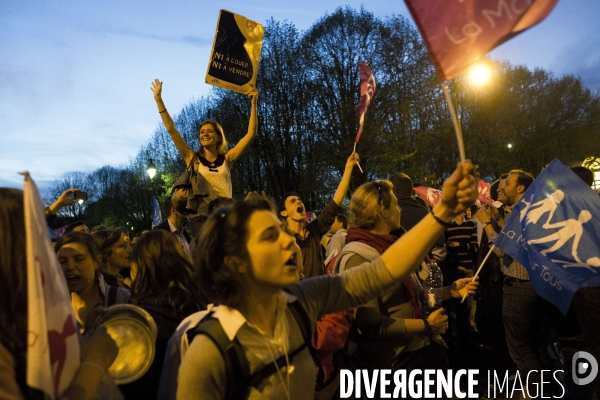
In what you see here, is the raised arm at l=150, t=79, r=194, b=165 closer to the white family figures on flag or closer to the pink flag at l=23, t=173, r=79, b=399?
the white family figures on flag

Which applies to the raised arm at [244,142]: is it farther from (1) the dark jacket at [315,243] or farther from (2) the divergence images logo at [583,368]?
(2) the divergence images logo at [583,368]

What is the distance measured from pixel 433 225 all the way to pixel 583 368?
12.6 feet

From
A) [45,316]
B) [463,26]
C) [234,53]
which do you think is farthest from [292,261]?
[234,53]

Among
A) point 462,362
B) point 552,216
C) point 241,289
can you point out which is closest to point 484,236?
point 462,362

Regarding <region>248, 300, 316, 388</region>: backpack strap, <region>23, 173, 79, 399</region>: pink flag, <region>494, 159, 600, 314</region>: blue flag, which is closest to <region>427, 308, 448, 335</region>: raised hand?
<region>494, 159, 600, 314</region>: blue flag

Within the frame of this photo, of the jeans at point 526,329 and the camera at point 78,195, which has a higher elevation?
the camera at point 78,195

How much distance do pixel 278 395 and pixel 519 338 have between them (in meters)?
4.10

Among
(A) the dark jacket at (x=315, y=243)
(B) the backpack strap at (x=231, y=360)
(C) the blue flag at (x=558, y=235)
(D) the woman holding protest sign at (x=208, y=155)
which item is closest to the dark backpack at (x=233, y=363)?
(B) the backpack strap at (x=231, y=360)

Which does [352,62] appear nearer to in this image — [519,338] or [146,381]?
A: [519,338]

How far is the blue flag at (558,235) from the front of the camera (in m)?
4.21

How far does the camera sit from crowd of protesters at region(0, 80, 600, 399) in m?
1.93

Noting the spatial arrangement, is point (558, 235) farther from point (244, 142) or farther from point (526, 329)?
point (244, 142)

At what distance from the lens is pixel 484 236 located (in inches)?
312

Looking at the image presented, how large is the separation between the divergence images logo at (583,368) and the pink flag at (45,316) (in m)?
4.45
